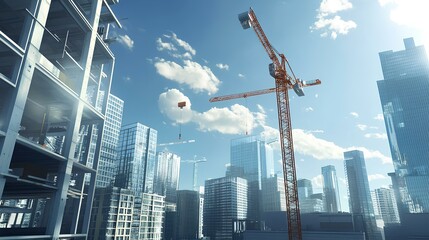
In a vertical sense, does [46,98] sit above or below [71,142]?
above

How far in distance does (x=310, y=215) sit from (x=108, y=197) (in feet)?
344

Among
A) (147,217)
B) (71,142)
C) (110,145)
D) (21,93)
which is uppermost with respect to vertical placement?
(110,145)

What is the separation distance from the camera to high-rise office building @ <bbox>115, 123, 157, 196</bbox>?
160 metres

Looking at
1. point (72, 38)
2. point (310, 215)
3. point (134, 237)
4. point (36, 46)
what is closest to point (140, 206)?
point (134, 237)

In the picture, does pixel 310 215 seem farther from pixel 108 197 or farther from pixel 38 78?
pixel 38 78

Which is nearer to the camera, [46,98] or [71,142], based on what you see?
[71,142]

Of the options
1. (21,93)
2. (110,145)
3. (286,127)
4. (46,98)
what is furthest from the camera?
(110,145)

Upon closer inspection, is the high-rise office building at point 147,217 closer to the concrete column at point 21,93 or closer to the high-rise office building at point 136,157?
the high-rise office building at point 136,157

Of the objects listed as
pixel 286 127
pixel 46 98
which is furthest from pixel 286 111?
pixel 46 98

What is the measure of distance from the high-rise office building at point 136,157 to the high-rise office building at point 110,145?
22.0ft

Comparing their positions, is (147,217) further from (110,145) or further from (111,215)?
(110,145)

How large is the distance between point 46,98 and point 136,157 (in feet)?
432

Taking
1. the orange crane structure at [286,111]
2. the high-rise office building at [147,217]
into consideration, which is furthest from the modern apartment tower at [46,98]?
the high-rise office building at [147,217]

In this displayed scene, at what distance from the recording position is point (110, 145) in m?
149
